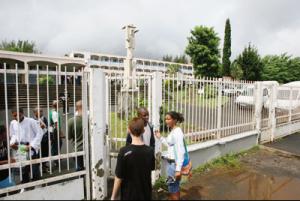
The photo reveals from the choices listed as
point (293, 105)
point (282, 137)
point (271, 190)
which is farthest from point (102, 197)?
point (293, 105)

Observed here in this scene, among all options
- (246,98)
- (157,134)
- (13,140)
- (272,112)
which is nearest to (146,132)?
(157,134)

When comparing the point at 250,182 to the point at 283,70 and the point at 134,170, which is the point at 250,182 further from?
the point at 283,70

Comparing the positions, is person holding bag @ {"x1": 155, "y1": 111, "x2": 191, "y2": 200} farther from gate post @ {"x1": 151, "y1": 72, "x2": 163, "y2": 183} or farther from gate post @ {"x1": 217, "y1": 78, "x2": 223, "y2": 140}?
gate post @ {"x1": 217, "y1": 78, "x2": 223, "y2": 140}

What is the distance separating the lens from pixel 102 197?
411cm

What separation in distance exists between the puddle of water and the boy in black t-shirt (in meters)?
1.87

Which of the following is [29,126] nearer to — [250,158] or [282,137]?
[250,158]

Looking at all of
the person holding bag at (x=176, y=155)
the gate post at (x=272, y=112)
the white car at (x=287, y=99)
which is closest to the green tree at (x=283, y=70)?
the white car at (x=287, y=99)

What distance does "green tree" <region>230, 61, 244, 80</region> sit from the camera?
96.0ft

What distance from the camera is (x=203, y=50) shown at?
91.4ft

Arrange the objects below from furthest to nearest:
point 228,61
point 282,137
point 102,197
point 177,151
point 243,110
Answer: point 228,61, point 282,137, point 243,110, point 102,197, point 177,151

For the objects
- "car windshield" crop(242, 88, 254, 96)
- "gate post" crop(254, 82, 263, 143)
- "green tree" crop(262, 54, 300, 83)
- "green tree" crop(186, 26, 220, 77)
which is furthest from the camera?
"green tree" crop(262, 54, 300, 83)

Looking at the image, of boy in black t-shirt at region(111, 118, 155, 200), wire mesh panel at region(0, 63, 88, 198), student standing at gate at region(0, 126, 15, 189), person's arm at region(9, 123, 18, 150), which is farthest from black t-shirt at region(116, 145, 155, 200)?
person's arm at region(9, 123, 18, 150)

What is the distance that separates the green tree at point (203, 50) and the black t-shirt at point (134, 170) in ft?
86.8

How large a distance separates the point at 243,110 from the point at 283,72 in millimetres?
34939
